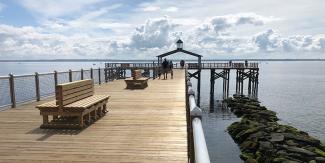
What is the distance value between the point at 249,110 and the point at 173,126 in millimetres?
28441

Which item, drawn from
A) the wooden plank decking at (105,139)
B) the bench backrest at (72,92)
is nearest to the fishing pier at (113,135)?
the wooden plank decking at (105,139)

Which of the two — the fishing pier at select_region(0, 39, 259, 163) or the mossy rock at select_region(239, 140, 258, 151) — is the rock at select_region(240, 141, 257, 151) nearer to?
the mossy rock at select_region(239, 140, 258, 151)

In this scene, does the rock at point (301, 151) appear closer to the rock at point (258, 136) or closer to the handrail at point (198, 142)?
the rock at point (258, 136)

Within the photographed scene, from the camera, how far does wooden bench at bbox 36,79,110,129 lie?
8070 millimetres

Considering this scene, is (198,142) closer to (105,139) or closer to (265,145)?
(105,139)

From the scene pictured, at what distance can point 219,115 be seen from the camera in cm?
3759

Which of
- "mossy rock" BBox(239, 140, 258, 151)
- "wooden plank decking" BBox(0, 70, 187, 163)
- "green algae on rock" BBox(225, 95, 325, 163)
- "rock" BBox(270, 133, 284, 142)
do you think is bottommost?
"mossy rock" BBox(239, 140, 258, 151)

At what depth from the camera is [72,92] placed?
28.6ft

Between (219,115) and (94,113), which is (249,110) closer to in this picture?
(219,115)

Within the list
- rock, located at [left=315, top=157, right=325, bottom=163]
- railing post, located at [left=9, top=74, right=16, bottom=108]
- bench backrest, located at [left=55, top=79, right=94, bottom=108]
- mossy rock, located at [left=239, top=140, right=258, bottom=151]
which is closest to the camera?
bench backrest, located at [left=55, top=79, right=94, bottom=108]

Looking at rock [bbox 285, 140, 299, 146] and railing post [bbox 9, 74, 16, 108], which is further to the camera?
rock [bbox 285, 140, 299, 146]

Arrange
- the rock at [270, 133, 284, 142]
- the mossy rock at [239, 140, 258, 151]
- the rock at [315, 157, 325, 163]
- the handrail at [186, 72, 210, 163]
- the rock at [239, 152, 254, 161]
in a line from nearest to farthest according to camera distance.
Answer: the handrail at [186, 72, 210, 163] < the rock at [315, 157, 325, 163] < the rock at [239, 152, 254, 161] < the rock at [270, 133, 284, 142] < the mossy rock at [239, 140, 258, 151]

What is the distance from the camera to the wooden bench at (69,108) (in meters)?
8.07

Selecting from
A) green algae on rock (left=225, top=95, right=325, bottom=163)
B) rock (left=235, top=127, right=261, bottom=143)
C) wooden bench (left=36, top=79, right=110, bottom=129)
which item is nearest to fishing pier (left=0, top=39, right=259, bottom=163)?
wooden bench (left=36, top=79, right=110, bottom=129)
